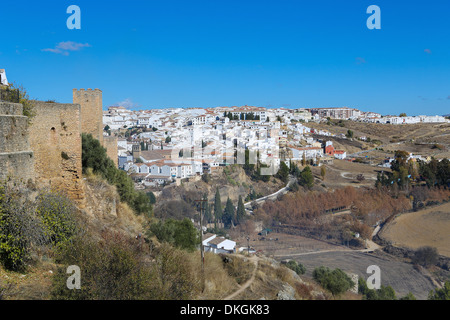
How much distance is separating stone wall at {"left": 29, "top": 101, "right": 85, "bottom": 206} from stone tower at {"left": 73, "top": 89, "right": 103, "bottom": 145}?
2805 millimetres

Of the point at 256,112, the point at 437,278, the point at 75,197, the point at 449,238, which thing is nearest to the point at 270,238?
the point at 437,278

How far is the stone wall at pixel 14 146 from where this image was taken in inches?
200

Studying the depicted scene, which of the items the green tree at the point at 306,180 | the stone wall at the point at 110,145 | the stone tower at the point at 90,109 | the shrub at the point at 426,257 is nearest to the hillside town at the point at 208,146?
the green tree at the point at 306,180

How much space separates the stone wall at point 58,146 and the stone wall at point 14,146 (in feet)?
2.98

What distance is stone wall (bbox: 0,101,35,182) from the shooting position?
5086 mm

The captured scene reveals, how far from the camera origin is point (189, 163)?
35469 millimetres

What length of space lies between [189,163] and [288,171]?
988cm

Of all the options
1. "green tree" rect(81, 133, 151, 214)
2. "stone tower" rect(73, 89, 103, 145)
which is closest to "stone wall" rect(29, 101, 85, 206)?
"green tree" rect(81, 133, 151, 214)

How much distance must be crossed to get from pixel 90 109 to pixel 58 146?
3135 millimetres

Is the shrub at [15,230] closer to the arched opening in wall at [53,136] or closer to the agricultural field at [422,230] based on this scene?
the arched opening in wall at [53,136]

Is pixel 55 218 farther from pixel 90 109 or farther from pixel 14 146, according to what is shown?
pixel 90 109

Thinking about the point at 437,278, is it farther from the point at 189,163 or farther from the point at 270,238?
the point at 189,163

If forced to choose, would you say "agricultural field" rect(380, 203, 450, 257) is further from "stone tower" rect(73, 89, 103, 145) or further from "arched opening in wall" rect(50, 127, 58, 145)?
"arched opening in wall" rect(50, 127, 58, 145)

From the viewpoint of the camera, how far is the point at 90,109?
382 inches
